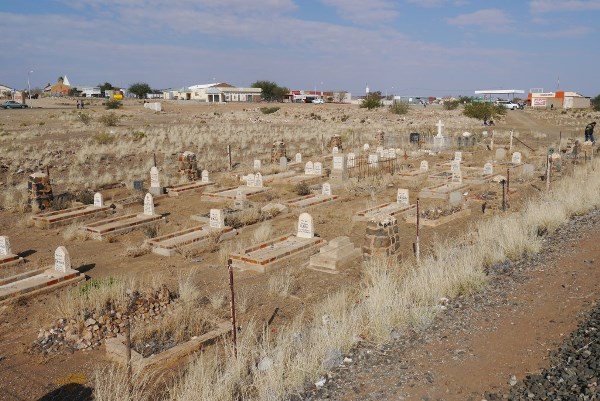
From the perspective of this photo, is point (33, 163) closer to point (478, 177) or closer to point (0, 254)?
point (0, 254)

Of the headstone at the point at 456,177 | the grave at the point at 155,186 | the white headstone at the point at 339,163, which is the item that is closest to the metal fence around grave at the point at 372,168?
Answer: the white headstone at the point at 339,163

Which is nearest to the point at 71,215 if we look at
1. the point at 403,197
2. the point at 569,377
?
the point at 403,197

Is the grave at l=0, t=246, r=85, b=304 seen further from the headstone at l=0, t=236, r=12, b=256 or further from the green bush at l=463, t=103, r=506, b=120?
the green bush at l=463, t=103, r=506, b=120

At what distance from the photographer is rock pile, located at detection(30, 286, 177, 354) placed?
22.2 feet

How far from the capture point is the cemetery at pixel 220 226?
7633mm

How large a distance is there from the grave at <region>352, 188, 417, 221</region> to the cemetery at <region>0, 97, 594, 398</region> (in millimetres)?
41

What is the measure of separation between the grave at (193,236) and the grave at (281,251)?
1.50 m

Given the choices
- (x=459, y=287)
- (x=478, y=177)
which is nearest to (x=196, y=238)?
(x=459, y=287)

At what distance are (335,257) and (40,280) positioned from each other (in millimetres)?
5057

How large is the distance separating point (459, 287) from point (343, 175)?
11.8 m

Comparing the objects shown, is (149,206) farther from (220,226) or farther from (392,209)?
(392,209)

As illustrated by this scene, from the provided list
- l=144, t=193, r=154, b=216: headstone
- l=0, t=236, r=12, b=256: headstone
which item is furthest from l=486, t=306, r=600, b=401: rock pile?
l=144, t=193, r=154, b=216: headstone

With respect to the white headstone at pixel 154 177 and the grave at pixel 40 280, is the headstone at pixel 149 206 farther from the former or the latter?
the grave at pixel 40 280

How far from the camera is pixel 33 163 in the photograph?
73.5 ft
